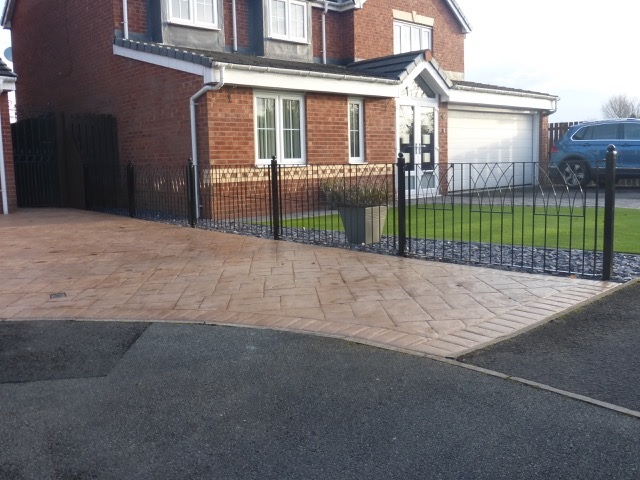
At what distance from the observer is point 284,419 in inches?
148

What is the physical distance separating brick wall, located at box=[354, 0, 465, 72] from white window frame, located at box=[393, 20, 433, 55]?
0.27 m

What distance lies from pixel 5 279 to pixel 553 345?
6.23 meters

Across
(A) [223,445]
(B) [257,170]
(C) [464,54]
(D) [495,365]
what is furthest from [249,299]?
(C) [464,54]

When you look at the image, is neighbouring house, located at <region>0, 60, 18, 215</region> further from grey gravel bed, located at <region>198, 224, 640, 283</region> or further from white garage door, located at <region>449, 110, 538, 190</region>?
white garage door, located at <region>449, 110, 538, 190</region>

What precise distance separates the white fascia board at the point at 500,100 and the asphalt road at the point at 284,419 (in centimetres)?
1509

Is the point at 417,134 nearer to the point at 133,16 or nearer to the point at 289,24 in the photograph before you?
the point at 289,24

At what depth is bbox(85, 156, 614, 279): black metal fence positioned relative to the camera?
862cm

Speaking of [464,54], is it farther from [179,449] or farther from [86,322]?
[179,449]

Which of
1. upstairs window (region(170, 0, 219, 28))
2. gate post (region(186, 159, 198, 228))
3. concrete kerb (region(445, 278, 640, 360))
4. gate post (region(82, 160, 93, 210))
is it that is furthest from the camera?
gate post (region(82, 160, 93, 210))

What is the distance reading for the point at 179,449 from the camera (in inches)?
135

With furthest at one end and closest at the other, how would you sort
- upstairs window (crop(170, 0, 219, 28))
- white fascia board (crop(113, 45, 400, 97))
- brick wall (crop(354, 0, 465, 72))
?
brick wall (crop(354, 0, 465, 72)) < upstairs window (crop(170, 0, 219, 28)) < white fascia board (crop(113, 45, 400, 97))

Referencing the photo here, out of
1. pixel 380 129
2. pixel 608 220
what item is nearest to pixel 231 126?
pixel 380 129

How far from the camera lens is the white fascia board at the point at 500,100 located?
62.1 ft

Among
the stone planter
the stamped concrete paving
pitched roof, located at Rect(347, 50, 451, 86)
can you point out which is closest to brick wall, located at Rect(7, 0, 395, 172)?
pitched roof, located at Rect(347, 50, 451, 86)
